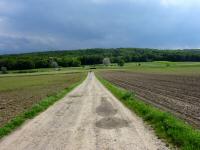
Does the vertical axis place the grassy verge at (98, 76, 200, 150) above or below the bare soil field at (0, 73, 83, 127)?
above

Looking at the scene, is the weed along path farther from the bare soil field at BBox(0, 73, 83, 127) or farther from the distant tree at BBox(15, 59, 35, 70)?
the distant tree at BBox(15, 59, 35, 70)

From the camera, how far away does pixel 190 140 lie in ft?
31.0

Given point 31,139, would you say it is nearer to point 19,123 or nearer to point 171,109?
point 19,123

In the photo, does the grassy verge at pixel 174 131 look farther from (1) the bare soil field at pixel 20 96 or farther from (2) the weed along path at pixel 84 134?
(1) the bare soil field at pixel 20 96

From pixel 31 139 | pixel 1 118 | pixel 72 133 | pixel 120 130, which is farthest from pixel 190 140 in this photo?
pixel 1 118

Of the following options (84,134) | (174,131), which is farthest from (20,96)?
(174,131)

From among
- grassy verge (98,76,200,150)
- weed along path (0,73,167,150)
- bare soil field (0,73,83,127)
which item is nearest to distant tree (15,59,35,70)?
bare soil field (0,73,83,127)

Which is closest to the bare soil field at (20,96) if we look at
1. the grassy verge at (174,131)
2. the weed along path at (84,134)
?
the weed along path at (84,134)

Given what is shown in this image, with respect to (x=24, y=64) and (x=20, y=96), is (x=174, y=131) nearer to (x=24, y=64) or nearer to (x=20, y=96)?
(x=20, y=96)

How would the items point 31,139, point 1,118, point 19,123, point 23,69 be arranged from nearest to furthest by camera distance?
point 31,139 < point 19,123 < point 1,118 < point 23,69

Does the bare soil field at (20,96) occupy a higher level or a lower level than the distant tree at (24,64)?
higher

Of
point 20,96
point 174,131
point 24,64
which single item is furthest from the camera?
point 24,64

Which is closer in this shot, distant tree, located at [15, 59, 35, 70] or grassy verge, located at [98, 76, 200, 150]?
grassy verge, located at [98, 76, 200, 150]

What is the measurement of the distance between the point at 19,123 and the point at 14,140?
344 cm
